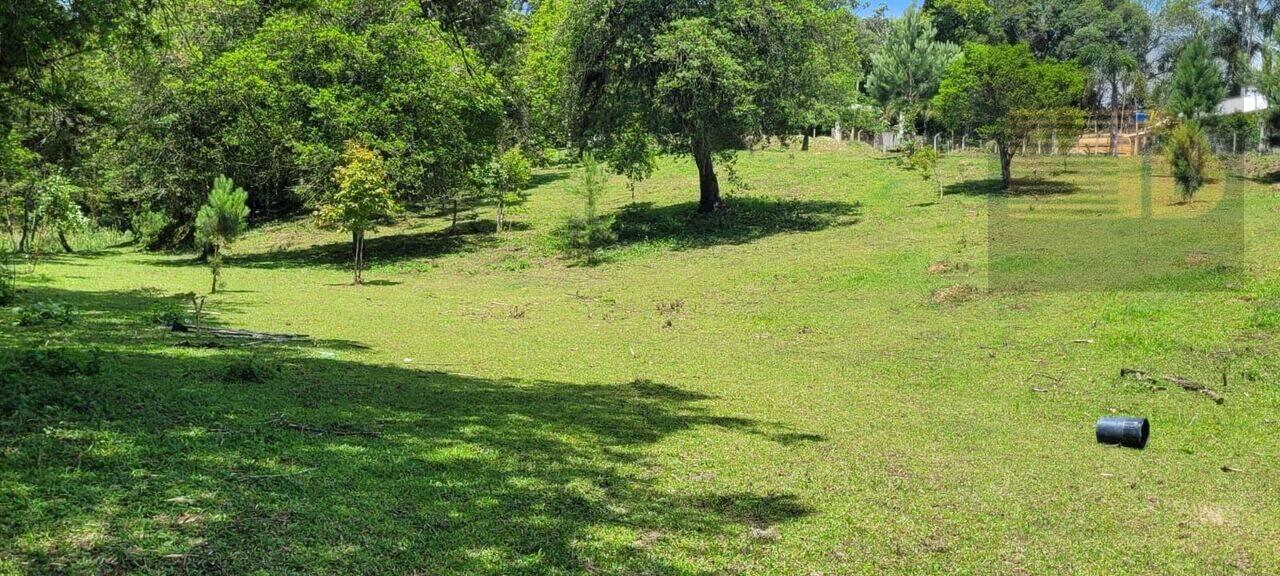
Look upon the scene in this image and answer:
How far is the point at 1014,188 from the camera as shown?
1341 inches

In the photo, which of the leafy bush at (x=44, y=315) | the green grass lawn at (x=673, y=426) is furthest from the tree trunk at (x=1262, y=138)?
the leafy bush at (x=44, y=315)

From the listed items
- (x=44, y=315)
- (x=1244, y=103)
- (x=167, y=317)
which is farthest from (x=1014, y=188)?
(x=1244, y=103)

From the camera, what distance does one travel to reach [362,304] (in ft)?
61.9

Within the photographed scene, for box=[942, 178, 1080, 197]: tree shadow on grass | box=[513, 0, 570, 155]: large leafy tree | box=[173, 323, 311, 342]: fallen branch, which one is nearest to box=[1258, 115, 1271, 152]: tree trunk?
box=[942, 178, 1080, 197]: tree shadow on grass

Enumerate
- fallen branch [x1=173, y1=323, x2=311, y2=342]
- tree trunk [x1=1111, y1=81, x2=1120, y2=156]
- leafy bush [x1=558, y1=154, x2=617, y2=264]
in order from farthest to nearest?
tree trunk [x1=1111, y1=81, x2=1120, y2=156], leafy bush [x1=558, y1=154, x2=617, y2=264], fallen branch [x1=173, y1=323, x2=311, y2=342]

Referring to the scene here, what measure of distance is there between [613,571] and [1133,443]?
6074 millimetres

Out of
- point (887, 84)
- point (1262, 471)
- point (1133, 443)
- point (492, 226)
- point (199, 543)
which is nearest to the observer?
point (199, 543)

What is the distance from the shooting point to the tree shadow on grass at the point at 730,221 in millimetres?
29094

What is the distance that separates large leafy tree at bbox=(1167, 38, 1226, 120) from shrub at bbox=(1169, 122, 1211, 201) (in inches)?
819

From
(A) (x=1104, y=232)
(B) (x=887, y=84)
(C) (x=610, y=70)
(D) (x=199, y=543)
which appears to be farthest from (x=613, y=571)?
(B) (x=887, y=84)

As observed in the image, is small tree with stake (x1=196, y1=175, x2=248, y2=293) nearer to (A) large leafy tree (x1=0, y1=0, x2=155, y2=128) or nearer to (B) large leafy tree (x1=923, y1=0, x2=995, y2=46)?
(A) large leafy tree (x1=0, y1=0, x2=155, y2=128)

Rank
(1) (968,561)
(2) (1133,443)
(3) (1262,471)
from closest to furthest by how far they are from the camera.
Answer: (1) (968,561)
(3) (1262,471)
(2) (1133,443)

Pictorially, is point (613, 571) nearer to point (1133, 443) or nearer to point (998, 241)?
point (1133, 443)

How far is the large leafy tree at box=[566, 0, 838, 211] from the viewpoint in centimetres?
2700
